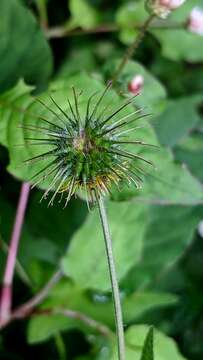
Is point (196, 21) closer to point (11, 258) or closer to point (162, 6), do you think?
point (162, 6)

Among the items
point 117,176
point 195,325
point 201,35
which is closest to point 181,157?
point 201,35

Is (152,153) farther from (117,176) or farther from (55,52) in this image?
(55,52)

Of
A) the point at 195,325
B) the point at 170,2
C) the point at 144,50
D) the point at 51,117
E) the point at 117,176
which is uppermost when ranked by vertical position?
the point at 144,50

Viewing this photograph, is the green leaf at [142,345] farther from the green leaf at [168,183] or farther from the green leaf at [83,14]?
the green leaf at [83,14]

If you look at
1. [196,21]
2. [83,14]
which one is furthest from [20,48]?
[196,21]

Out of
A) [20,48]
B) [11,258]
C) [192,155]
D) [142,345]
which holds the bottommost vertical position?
[142,345]

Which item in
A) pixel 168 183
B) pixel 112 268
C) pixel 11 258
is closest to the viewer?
pixel 112 268
